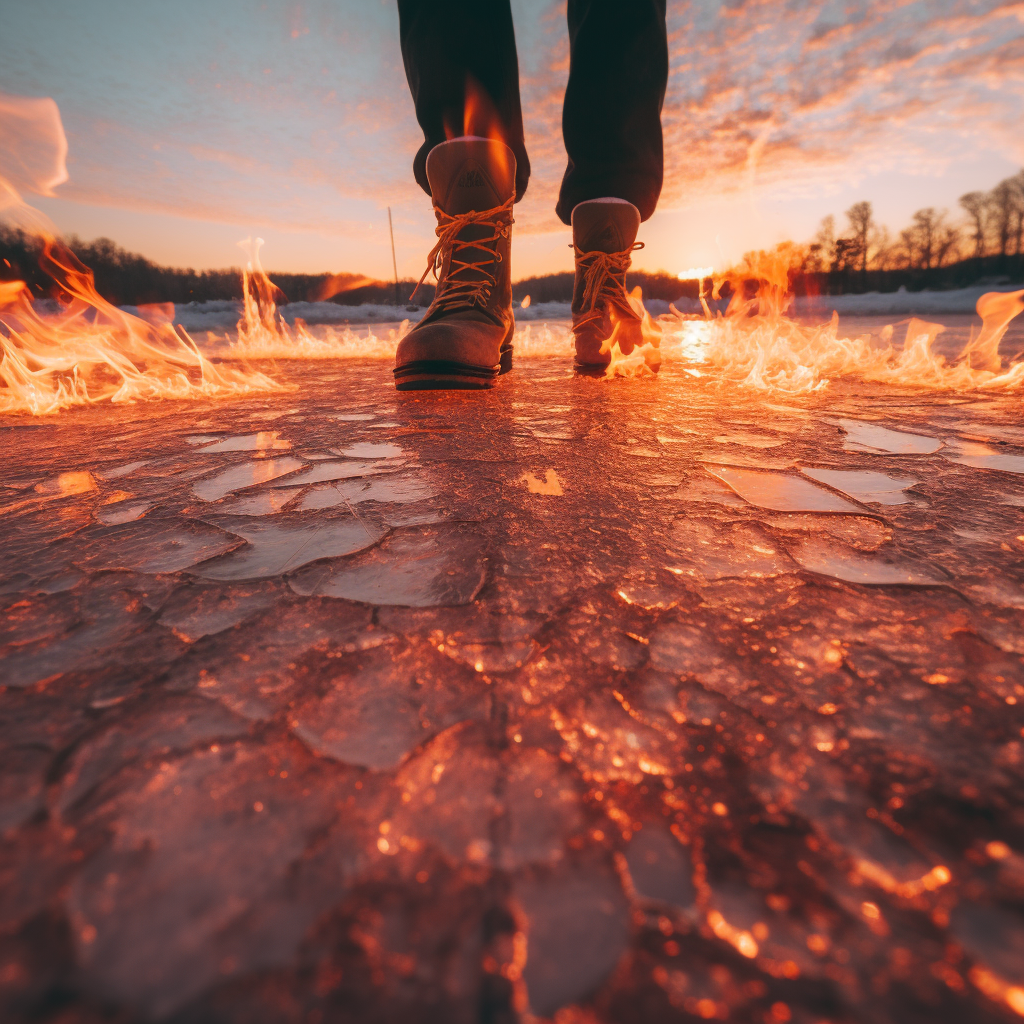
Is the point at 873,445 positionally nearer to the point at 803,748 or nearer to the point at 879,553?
the point at 879,553

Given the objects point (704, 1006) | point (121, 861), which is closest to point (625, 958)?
point (704, 1006)

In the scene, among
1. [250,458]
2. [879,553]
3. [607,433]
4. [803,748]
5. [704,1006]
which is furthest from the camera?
[607,433]

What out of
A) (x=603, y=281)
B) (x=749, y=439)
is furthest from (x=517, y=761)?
(x=603, y=281)

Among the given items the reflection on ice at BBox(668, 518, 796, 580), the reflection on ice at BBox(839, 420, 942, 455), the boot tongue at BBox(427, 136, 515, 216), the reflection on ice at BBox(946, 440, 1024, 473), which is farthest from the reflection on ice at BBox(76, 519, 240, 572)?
the boot tongue at BBox(427, 136, 515, 216)

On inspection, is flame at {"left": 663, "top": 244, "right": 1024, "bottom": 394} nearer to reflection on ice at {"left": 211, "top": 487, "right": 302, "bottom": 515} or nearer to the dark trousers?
the dark trousers

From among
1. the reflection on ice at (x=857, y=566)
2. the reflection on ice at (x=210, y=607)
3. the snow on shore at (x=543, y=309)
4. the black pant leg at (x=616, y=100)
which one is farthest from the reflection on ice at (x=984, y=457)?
the snow on shore at (x=543, y=309)

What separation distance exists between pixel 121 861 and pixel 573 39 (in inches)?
133

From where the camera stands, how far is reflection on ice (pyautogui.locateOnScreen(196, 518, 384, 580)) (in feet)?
2.46

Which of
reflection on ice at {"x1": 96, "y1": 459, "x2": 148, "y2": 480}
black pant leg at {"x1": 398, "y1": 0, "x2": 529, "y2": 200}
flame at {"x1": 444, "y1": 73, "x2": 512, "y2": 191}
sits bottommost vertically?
reflection on ice at {"x1": 96, "y1": 459, "x2": 148, "y2": 480}

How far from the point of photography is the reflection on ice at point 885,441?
4.23 feet

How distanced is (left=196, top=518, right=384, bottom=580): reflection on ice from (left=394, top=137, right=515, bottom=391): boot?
4.08 feet

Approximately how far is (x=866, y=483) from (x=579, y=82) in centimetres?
239

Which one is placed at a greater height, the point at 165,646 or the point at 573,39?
the point at 573,39

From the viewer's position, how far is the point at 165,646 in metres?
0.58
